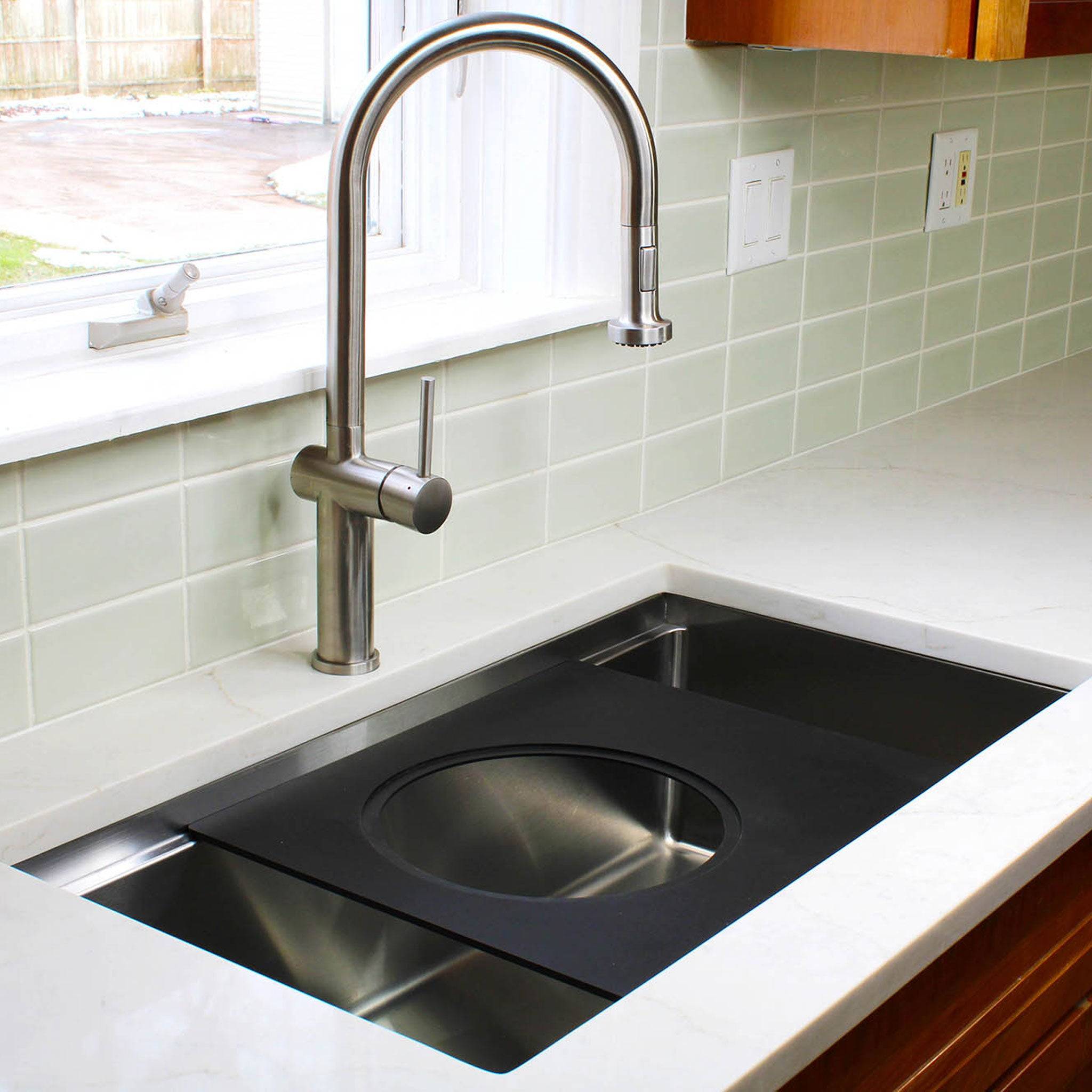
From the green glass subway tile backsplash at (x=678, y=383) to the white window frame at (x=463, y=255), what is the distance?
0.04m

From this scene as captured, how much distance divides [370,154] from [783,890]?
562mm

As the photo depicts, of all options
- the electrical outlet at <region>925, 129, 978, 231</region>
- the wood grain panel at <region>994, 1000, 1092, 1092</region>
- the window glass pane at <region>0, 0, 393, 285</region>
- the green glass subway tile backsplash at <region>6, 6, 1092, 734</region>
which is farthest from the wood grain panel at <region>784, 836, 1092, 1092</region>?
the electrical outlet at <region>925, 129, 978, 231</region>

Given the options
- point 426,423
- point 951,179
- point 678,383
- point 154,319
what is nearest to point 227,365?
point 154,319

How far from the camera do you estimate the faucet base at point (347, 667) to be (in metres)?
1.25

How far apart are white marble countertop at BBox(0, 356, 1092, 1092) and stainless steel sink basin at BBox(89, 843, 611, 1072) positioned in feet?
0.22

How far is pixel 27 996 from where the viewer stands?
0.83 meters

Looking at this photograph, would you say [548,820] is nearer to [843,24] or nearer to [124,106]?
[124,106]

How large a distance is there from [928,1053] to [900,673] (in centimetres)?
44

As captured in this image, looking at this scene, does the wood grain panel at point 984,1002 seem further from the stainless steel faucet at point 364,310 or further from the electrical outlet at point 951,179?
the electrical outlet at point 951,179

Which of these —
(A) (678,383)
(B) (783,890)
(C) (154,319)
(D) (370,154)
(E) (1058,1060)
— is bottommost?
(E) (1058,1060)

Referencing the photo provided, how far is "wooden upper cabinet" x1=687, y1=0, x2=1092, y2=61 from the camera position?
4.62 feet

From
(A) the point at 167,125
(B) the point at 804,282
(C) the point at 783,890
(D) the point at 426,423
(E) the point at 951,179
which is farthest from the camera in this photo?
(E) the point at 951,179

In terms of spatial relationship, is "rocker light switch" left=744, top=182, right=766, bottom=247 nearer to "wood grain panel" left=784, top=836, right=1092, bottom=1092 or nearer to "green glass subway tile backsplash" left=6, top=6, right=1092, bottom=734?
"green glass subway tile backsplash" left=6, top=6, right=1092, bottom=734

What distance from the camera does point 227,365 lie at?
1.24 meters
